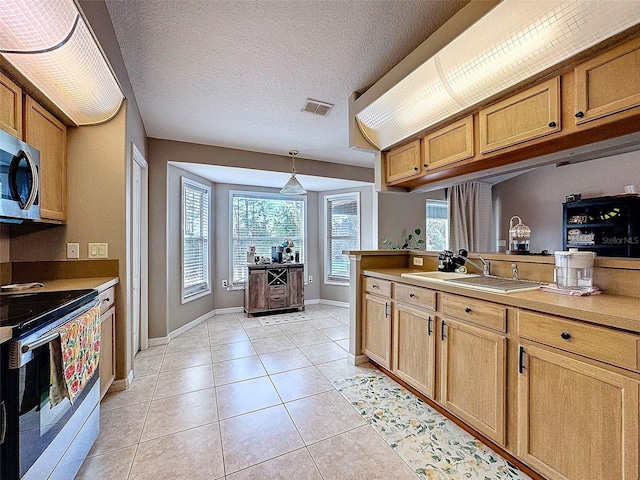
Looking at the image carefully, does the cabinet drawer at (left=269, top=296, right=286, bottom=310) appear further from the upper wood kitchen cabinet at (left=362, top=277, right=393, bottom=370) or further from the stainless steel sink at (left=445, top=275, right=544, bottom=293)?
the stainless steel sink at (left=445, top=275, right=544, bottom=293)

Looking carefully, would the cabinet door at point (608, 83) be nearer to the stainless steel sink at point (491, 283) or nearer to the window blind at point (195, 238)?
the stainless steel sink at point (491, 283)

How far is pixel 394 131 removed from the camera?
2.57m

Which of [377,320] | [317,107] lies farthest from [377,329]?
[317,107]

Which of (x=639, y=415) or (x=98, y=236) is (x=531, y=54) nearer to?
(x=639, y=415)

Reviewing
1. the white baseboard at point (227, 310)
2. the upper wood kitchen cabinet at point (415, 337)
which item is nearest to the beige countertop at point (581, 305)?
the upper wood kitchen cabinet at point (415, 337)

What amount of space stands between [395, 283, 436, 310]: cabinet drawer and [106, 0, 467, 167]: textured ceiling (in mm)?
A: 1827

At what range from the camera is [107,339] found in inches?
83.2

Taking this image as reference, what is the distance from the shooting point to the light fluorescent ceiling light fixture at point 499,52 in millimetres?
1297

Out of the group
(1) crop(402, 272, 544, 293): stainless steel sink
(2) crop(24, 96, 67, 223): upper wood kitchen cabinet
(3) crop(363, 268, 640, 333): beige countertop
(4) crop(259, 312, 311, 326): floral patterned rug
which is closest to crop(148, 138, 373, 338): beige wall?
(4) crop(259, 312, 311, 326): floral patterned rug

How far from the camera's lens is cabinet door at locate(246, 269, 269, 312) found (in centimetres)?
461

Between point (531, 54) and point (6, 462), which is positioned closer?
point (6, 462)

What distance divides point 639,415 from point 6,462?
7.63 ft

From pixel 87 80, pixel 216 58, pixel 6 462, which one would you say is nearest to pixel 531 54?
pixel 216 58

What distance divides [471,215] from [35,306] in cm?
325
